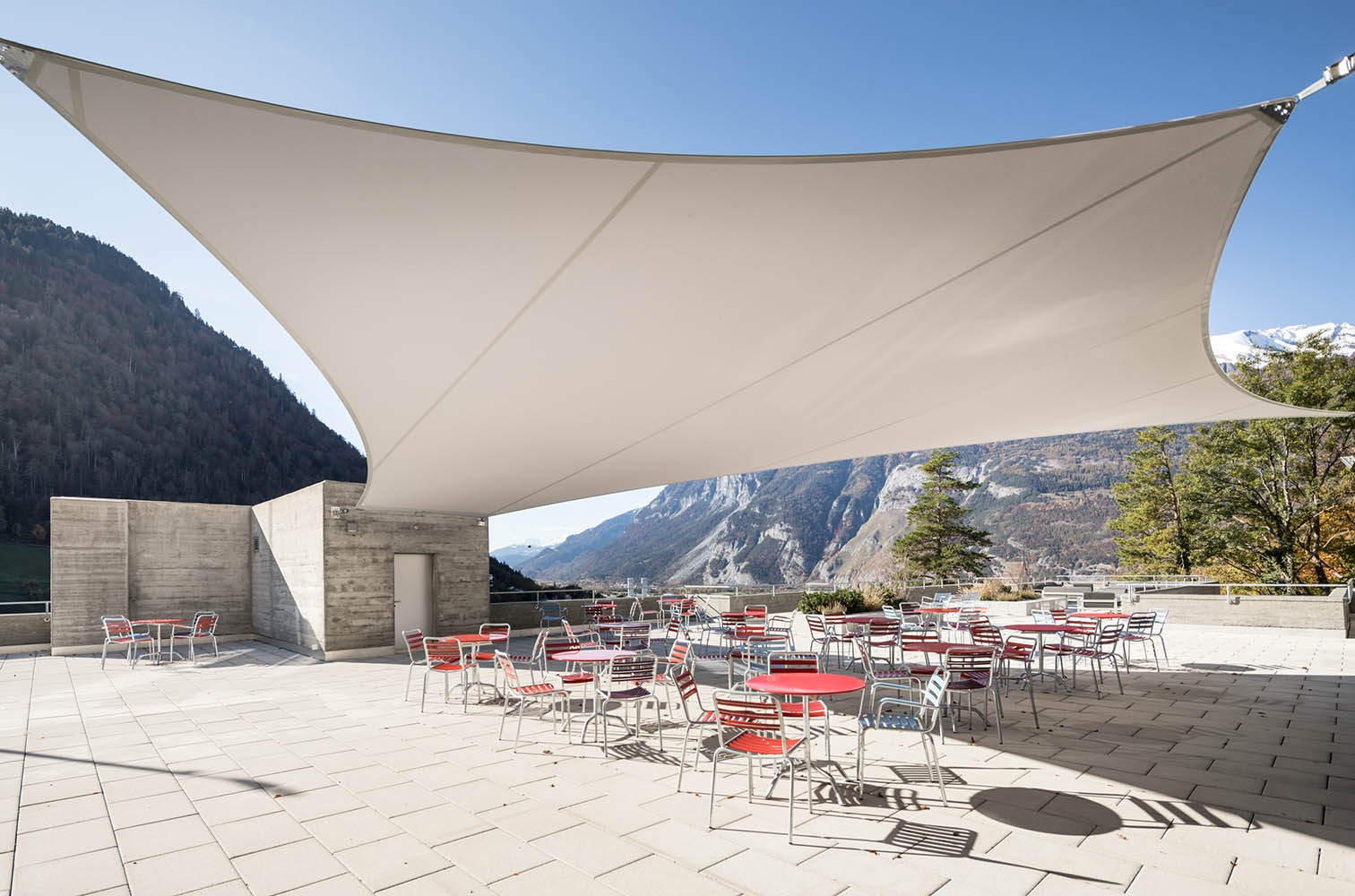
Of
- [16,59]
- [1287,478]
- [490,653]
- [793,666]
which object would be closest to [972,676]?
[793,666]

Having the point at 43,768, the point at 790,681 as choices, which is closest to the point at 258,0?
the point at 790,681

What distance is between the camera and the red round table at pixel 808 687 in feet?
13.7

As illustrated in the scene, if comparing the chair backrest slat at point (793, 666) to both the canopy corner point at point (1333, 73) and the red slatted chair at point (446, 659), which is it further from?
the canopy corner point at point (1333, 73)

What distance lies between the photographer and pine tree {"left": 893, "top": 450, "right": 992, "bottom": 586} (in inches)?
1431

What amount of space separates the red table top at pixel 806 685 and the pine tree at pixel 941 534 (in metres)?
33.3

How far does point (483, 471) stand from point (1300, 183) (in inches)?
465

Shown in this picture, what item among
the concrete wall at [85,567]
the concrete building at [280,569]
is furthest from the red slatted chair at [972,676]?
the concrete wall at [85,567]

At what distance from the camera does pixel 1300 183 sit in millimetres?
9719

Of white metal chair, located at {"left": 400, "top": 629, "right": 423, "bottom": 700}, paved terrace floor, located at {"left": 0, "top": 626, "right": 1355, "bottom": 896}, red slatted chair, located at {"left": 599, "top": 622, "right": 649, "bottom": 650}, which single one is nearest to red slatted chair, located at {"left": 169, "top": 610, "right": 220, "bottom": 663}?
white metal chair, located at {"left": 400, "top": 629, "right": 423, "bottom": 700}

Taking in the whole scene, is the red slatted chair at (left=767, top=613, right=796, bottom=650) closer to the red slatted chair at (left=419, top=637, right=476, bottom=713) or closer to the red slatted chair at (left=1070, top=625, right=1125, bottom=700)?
the red slatted chair at (left=1070, top=625, right=1125, bottom=700)

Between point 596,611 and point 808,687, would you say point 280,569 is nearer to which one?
point 596,611

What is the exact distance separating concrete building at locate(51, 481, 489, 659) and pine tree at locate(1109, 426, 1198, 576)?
2975cm

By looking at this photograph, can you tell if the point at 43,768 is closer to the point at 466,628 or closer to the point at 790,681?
the point at 790,681

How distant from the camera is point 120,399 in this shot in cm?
6688
